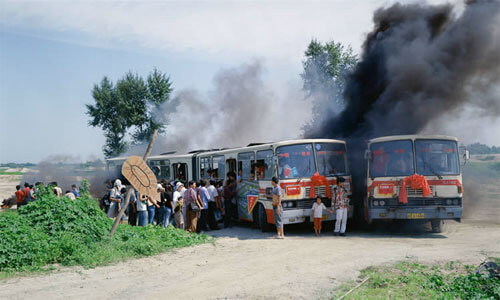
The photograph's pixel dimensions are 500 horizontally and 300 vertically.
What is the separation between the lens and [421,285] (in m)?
6.95

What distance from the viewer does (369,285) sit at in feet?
23.0

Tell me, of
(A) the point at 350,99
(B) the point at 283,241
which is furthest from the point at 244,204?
(A) the point at 350,99

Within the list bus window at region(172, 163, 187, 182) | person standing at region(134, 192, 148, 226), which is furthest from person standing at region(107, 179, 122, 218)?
bus window at region(172, 163, 187, 182)

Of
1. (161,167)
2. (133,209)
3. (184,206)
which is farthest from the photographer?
(161,167)

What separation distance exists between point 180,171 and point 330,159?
32.3 ft

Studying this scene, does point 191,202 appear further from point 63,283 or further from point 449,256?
point 449,256

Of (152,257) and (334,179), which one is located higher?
(334,179)

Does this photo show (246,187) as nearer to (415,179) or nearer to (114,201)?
(114,201)

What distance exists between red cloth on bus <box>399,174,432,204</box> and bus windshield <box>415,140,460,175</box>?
32 cm

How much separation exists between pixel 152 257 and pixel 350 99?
1441 centimetres

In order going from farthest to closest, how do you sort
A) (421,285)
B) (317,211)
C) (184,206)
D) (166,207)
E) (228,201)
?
(228,201) → (184,206) → (166,207) → (317,211) → (421,285)

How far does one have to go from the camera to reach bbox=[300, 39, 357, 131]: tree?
109 ft

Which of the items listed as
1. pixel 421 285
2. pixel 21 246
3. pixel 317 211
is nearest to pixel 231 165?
pixel 317 211

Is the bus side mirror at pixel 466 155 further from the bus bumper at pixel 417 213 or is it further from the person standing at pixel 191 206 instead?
the person standing at pixel 191 206
